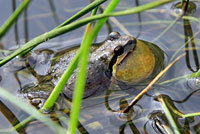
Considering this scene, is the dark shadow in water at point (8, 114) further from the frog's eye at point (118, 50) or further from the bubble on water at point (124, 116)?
the frog's eye at point (118, 50)

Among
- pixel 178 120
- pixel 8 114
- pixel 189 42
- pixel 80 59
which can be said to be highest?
pixel 80 59

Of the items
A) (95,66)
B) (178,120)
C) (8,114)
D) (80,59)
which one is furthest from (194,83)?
(8,114)

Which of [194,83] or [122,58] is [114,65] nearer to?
[122,58]

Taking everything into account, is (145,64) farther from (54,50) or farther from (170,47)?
(54,50)

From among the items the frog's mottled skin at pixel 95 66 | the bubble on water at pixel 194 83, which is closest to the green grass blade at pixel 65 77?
the frog's mottled skin at pixel 95 66

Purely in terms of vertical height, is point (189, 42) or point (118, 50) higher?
point (118, 50)

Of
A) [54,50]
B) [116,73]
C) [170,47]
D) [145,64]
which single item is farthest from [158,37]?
[54,50]

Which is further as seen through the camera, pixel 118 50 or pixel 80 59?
pixel 118 50

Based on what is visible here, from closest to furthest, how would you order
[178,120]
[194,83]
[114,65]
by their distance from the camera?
[178,120]
[194,83]
[114,65]
